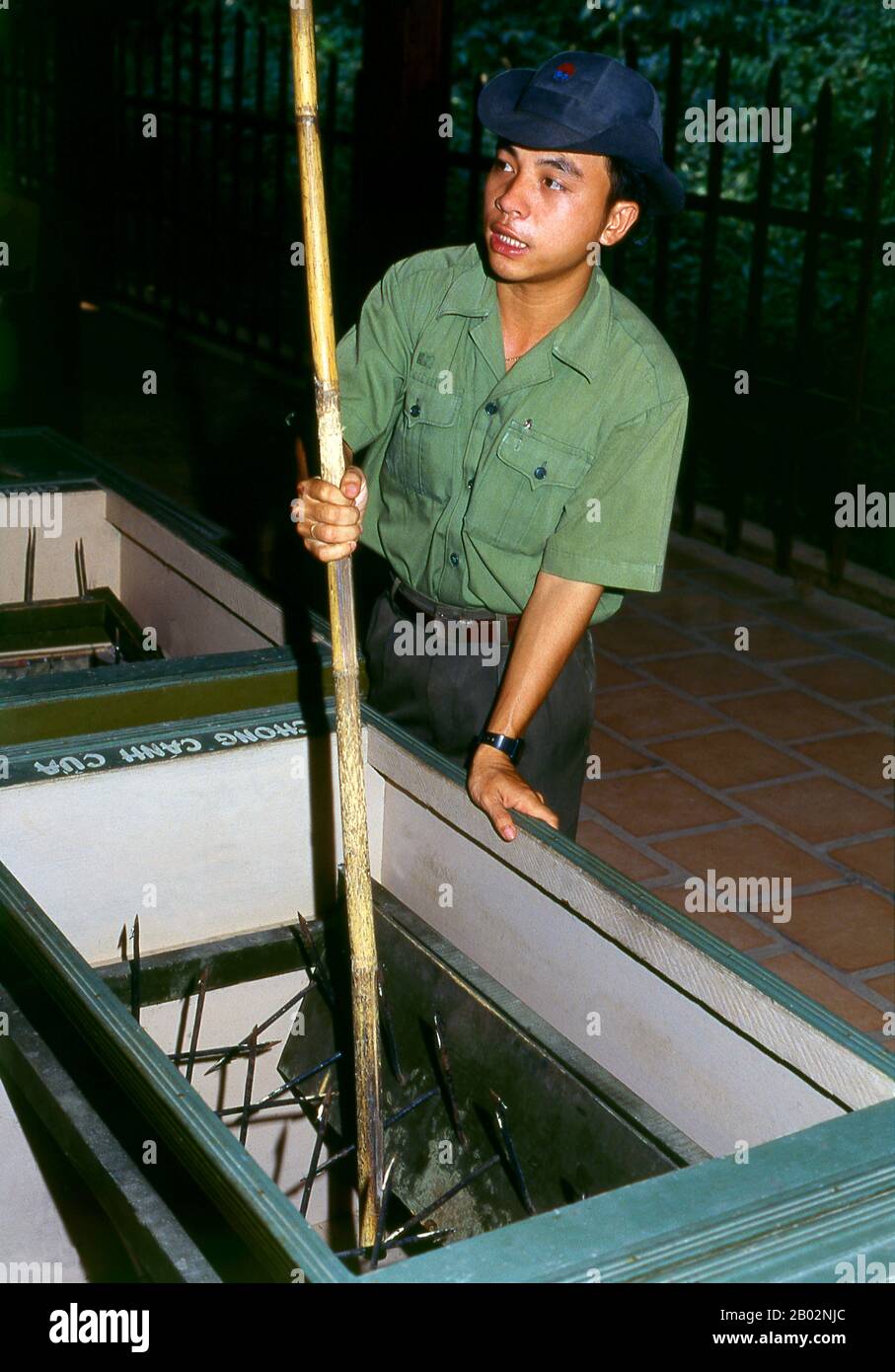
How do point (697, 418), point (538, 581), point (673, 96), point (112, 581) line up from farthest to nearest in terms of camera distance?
1. point (697, 418)
2. point (673, 96)
3. point (112, 581)
4. point (538, 581)

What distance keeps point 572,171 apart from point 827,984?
1830mm

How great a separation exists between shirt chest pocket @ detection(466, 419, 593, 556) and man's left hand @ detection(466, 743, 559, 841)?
1.69 feet

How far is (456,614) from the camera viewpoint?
264 cm

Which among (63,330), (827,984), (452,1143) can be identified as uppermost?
(63,330)

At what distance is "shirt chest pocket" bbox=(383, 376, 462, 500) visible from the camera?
8.39 feet

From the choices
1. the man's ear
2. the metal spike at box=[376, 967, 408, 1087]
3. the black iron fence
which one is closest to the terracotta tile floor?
the black iron fence

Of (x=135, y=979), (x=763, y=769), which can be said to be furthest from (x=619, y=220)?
(x=763, y=769)

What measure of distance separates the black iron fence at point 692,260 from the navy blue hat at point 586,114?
8.27 feet

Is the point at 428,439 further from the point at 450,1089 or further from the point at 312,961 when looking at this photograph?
the point at 450,1089

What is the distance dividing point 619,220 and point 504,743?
32.8 inches

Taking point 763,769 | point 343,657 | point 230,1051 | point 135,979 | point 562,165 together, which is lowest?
point 763,769

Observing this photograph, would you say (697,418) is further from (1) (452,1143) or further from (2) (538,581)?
(1) (452,1143)
